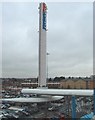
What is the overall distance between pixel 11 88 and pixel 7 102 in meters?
12.5

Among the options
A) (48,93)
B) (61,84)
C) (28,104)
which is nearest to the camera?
(48,93)

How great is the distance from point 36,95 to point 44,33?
4.93 m

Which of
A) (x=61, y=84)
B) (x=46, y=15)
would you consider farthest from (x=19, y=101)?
(x=61, y=84)

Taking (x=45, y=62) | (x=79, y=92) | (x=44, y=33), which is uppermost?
(x=44, y=33)

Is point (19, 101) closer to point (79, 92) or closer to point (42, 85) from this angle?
point (42, 85)

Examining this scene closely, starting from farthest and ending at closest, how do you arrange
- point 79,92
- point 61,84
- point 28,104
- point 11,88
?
point 61,84 < point 11,88 < point 28,104 < point 79,92

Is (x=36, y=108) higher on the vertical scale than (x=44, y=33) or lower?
lower

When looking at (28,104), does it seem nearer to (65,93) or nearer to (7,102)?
(7,102)

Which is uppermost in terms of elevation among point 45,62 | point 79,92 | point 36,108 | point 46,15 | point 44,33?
point 46,15

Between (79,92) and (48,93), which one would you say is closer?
(79,92)

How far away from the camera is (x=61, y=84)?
3706 cm

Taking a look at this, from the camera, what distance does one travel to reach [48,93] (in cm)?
1933

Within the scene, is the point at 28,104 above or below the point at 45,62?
below

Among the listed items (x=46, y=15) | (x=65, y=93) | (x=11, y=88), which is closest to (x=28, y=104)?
(x=65, y=93)
